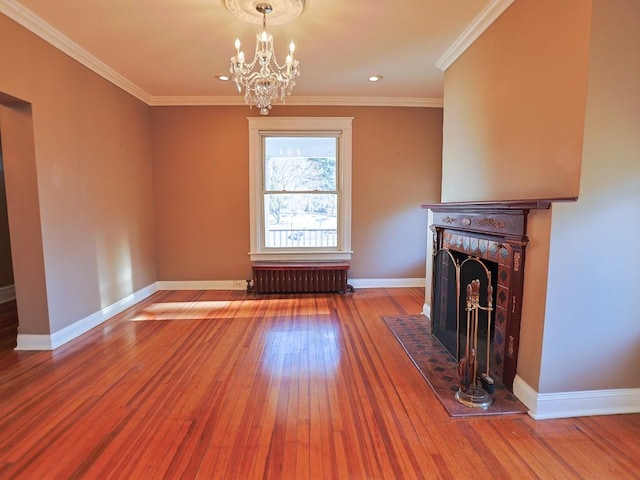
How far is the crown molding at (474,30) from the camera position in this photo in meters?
2.36

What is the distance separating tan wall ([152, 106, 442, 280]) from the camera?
15.3 feet

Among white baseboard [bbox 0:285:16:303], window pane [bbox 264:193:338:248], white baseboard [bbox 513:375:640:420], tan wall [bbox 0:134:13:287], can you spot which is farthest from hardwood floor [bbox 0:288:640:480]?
tan wall [bbox 0:134:13:287]

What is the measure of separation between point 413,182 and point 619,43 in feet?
10.4

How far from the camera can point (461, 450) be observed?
1.70 metres

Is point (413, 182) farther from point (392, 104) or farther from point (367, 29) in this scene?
point (367, 29)

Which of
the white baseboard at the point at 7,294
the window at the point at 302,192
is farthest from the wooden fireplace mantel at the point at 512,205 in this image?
the white baseboard at the point at 7,294

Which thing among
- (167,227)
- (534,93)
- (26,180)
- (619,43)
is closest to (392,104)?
(534,93)

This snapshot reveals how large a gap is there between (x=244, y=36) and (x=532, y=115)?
7.93 ft

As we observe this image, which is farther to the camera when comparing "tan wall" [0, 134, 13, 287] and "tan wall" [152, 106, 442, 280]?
"tan wall" [152, 106, 442, 280]

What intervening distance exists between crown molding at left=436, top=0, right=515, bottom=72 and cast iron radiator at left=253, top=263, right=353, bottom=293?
8.94ft

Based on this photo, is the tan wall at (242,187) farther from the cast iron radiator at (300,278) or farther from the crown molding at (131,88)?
the cast iron radiator at (300,278)

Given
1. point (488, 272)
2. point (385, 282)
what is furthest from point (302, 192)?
point (488, 272)

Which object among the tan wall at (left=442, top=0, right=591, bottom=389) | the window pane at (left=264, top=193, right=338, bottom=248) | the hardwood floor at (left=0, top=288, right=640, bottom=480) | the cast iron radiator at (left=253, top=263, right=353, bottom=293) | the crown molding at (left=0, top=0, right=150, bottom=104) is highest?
→ the crown molding at (left=0, top=0, right=150, bottom=104)

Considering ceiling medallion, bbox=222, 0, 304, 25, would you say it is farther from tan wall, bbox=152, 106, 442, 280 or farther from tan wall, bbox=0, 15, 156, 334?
tan wall, bbox=152, 106, 442, 280
